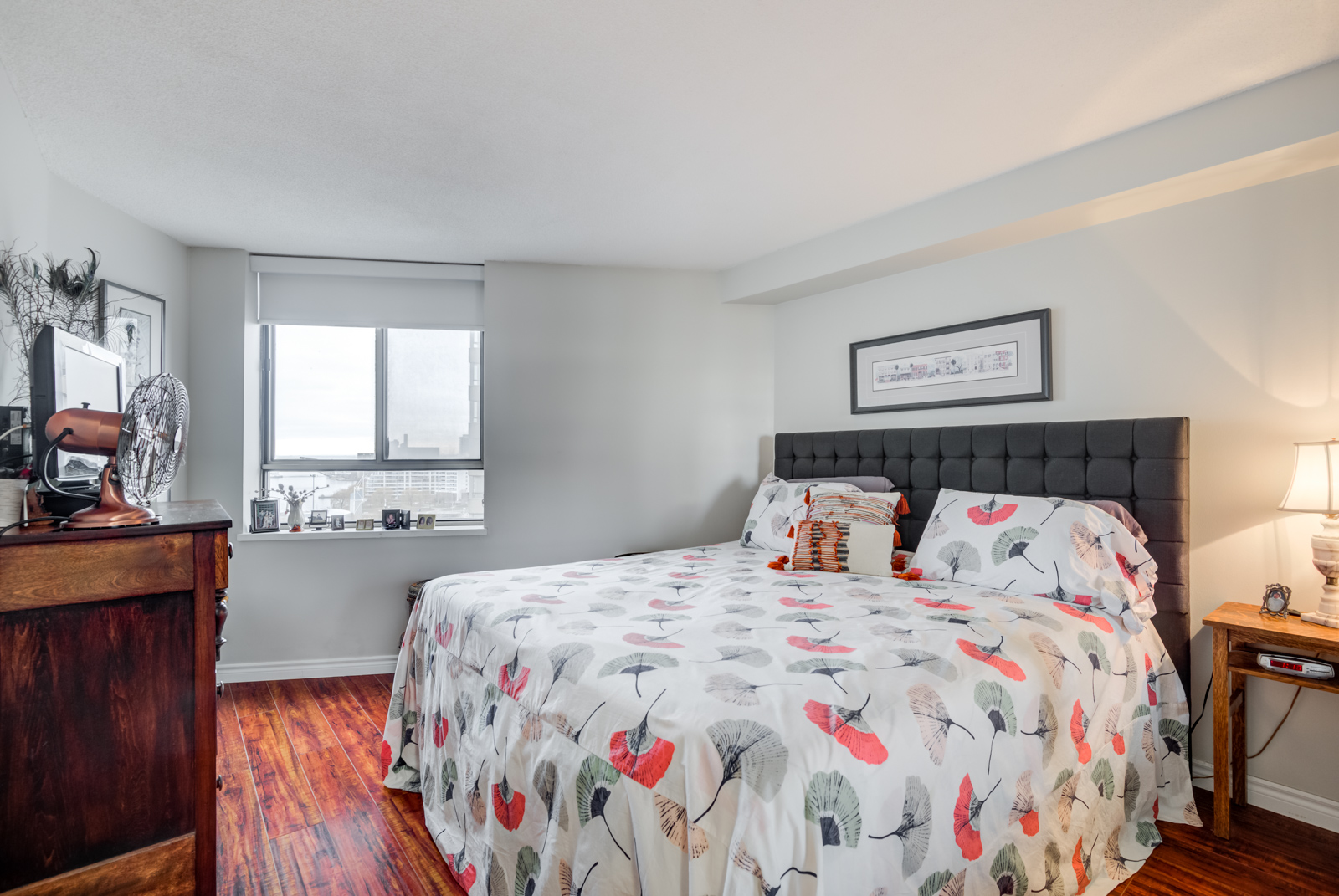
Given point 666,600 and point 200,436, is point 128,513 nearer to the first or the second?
Answer: point 666,600

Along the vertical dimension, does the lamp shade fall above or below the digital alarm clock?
above

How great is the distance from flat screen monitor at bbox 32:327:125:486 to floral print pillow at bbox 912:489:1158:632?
9.20 ft

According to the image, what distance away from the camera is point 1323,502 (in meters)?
2.07

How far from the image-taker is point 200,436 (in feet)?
12.3

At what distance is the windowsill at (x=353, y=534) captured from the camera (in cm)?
377

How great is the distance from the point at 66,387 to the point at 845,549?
2629mm

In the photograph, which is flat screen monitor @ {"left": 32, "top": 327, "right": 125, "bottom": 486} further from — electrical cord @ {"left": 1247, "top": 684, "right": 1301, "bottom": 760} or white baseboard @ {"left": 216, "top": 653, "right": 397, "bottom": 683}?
electrical cord @ {"left": 1247, "top": 684, "right": 1301, "bottom": 760}

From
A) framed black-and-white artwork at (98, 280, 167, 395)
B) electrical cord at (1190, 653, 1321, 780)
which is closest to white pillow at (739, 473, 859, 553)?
electrical cord at (1190, 653, 1321, 780)

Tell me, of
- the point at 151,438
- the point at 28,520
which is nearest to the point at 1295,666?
Result: the point at 151,438

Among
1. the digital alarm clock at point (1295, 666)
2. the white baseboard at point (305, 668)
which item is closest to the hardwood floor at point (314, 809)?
the white baseboard at point (305, 668)

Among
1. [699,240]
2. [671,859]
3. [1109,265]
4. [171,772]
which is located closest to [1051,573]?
[1109,265]

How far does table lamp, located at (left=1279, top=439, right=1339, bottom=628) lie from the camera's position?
207 centimetres

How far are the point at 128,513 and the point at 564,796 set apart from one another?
4.03ft

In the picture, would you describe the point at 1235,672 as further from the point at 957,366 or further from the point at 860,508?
the point at 957,366
